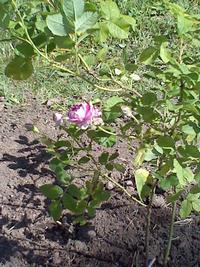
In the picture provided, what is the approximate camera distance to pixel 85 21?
141cm

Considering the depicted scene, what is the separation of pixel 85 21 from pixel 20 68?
0.27 metres

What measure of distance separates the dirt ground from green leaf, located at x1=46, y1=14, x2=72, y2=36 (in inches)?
39.3

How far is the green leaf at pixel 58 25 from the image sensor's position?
1403 mm

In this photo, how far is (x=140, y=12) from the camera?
3.96 metres

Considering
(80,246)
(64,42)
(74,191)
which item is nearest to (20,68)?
(64,42)

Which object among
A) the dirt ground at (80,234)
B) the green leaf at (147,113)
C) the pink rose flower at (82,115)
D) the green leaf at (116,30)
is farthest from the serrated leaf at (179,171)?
the dirt ground at (80,234)

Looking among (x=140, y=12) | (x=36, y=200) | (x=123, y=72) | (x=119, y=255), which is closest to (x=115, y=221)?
(x=119, y=255)

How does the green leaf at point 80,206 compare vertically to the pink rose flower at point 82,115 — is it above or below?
below

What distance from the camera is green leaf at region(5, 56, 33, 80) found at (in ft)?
5.24

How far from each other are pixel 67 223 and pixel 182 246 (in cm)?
41

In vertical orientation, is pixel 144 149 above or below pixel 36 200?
above

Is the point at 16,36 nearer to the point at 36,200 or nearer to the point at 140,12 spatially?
the point at 36,200

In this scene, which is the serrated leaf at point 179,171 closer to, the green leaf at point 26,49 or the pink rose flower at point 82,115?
the pink rose flower at point 82,115

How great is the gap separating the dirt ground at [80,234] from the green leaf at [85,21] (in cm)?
101
